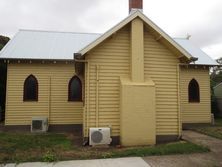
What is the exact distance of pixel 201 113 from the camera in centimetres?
1669

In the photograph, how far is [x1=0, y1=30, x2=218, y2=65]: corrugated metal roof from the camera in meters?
15.3

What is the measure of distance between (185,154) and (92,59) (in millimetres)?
5459

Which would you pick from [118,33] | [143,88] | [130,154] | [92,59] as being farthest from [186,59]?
[130,154]

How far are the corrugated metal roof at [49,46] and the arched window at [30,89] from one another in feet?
4.80

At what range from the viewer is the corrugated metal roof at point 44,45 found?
15242mm

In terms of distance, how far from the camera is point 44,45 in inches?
673

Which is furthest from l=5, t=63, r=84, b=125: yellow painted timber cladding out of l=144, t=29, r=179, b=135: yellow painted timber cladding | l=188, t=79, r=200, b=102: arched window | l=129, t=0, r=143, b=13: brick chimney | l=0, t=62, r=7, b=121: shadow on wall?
l=188, t=79, r=200, b=102: arched window

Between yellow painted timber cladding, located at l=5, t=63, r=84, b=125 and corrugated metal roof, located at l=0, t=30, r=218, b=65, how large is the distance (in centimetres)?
66

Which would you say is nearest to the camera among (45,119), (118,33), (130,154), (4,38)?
(130,154)

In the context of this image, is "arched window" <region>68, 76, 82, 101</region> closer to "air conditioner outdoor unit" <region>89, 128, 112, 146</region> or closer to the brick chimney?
"air conditioner outdoor unit" <region>89, 128, 112, 146</region>

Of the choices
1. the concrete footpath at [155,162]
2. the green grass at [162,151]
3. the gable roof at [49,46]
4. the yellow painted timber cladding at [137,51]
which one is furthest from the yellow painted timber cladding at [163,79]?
the concrete footpath at [155,162]

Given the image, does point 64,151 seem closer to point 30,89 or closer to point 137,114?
point 137,114

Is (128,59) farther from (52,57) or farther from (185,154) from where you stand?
(52,57)

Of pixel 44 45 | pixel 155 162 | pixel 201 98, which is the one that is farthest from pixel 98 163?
pixel 44 45
